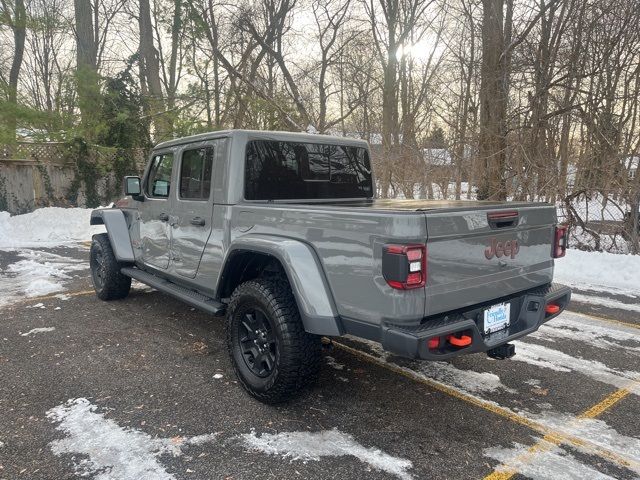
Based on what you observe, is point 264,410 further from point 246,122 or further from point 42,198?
point 246,122

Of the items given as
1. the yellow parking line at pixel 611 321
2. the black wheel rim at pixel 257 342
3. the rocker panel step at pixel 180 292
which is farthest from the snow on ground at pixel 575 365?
the rocker panel step at pixel 180 292

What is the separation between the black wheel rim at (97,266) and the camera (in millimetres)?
5613

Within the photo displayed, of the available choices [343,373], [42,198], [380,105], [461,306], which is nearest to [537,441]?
[461,306]

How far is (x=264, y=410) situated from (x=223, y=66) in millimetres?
15538

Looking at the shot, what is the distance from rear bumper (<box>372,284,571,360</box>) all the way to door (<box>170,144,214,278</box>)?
1976mm

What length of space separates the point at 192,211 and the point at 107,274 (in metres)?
2.20

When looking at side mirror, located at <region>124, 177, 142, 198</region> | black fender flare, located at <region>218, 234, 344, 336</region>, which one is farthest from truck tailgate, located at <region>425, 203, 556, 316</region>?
side mirror, located at <region>124, 177, 142, 198</region>

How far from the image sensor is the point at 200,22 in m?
15.3

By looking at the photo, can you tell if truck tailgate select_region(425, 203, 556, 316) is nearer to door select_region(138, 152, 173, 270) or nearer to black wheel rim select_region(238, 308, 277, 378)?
black wheel rim select_region(238, 308, 277, 378)

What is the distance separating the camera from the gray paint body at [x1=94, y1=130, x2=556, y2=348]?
2.50 m

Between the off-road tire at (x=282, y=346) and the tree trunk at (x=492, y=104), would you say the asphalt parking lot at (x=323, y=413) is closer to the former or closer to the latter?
the off-road tire at (x=282, y=346)

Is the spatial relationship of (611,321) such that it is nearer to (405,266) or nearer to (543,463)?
(543,463)

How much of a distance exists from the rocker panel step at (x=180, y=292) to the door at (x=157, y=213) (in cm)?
15

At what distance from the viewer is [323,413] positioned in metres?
3.10
